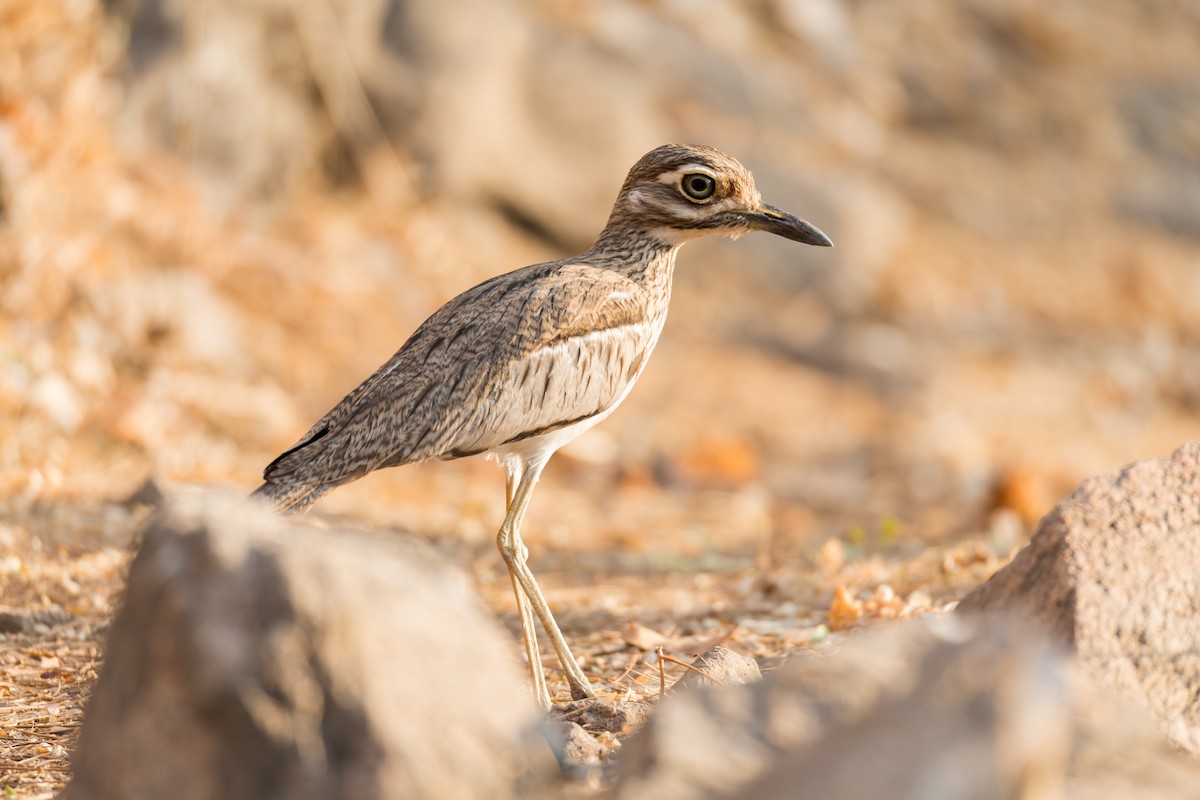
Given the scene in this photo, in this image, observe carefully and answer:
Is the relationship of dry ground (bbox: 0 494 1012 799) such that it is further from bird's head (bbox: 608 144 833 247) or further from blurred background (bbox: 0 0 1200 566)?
bird's head (bbox: 608 144 833 247)

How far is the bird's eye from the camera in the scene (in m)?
4.85

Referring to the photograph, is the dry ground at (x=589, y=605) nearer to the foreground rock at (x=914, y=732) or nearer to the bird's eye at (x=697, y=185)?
the bird's eye at (x=697, y=185)

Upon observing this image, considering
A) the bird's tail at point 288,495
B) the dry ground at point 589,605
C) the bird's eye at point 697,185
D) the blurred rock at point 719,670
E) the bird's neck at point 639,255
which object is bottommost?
the dry ground at point 589,605

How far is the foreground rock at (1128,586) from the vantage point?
2812 millimetres

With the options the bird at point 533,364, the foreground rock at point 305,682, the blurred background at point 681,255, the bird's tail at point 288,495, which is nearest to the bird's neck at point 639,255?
the bird at point 533,364

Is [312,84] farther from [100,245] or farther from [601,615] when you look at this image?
[601,615]

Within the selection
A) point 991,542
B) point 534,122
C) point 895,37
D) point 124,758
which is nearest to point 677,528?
point 991,542

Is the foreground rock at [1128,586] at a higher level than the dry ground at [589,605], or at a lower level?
higher

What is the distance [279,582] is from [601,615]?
3352 mm

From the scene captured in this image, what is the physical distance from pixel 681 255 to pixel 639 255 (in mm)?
6746

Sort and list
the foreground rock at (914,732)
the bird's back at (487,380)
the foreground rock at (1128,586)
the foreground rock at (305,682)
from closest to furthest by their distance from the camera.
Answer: the foreground rock at (914,732)
the foreground rock at (305,682)
the foreground rock at (1128,586)
the bird's back at (487,380)

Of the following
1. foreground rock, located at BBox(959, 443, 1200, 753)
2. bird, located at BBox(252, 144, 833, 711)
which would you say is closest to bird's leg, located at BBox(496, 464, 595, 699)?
bird, located at BBox(252, 144, 833, 711)

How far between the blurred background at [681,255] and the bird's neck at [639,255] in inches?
83.8

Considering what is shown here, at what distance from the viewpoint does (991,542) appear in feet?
20.9
